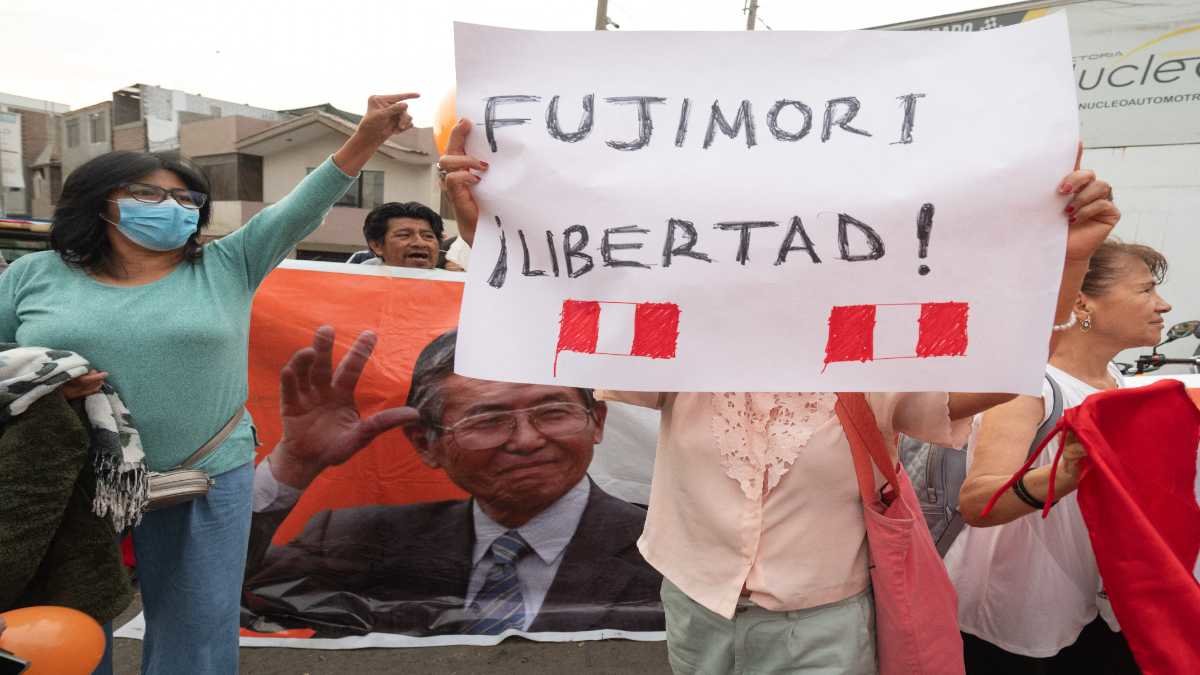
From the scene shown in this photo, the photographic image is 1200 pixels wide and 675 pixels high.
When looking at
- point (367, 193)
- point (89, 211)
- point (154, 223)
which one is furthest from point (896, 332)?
point (367, 193)

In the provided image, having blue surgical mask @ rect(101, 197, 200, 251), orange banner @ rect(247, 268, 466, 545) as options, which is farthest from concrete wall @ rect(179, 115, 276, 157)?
blue surgical mask @ rect(101, 197, 200, 251)

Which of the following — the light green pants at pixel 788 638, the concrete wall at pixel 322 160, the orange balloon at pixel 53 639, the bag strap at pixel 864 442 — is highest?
the concrete wall at pixel 322 160

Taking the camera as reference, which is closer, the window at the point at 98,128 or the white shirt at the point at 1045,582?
A: the white shirt at the point at 1045,582

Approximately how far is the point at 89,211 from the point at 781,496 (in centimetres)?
189

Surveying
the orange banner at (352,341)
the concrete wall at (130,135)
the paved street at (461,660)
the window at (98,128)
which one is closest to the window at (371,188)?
the concrete wall at (130,135)

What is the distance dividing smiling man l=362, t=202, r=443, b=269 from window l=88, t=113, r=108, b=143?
39676mm

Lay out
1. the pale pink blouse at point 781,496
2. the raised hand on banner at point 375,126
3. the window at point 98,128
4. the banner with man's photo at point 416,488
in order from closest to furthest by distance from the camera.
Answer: the pale pink blouse at point 781,496 → the raised hand on banner at point 375,126 → the banner with man's photo at point 416,488 → the window at point 98,128

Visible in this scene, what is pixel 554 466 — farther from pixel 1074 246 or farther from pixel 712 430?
pixel 1074 246

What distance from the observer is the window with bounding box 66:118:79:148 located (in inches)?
1460

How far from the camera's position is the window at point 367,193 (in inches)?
1017

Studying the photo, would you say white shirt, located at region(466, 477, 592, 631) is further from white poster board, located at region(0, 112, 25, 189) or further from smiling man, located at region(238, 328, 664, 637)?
white poster board, located at region(0, 112, 25, 189)

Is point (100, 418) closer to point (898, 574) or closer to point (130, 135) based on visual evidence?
point (898, 574)

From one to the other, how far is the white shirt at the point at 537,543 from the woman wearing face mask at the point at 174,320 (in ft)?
3.88

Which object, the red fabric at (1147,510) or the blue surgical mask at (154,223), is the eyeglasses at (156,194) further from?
the red fabric at (1147,510)
